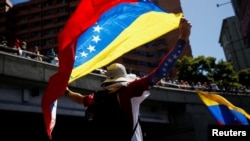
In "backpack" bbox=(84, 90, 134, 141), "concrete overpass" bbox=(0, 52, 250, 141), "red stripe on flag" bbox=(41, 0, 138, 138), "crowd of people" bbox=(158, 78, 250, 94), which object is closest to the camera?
"backpack" bbox=(84, 90, 134, 141)

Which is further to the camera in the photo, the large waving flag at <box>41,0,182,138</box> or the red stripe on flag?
the large waving flag at <box>41,0,182,138</box>

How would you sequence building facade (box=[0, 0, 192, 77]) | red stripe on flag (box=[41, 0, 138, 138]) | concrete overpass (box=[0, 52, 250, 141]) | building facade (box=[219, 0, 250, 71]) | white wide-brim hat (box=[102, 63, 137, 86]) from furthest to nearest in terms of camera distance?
building facade (box=[219, 0, 250, 71]), building facade (box=[0, 0, 192, 77]), concrete overpass (box=[0, 52, 250, 141]), red stripe on flag (box=[41, 0, 138, 138]), white wide-brim hat (box=[102, 63, 137, 86])

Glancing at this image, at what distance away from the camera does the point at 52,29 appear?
65.2 metres

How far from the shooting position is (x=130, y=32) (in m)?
4.73

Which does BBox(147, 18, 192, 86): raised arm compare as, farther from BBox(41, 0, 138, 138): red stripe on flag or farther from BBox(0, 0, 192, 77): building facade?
BBox(0, 0, 192, 77): building facade

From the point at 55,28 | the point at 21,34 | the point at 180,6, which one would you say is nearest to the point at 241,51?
the point at 180,6

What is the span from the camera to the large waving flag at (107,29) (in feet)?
13.5

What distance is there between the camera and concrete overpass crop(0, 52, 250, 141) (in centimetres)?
1215

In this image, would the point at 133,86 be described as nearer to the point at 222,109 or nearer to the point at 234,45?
the point at 222,109

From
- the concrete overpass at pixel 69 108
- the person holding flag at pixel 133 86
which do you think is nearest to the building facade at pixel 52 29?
the concrete overpass at pixel 69 108

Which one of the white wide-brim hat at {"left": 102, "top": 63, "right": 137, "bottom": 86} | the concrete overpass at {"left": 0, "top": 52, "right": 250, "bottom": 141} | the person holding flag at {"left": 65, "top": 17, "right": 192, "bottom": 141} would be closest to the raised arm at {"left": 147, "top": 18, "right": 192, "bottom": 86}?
the person holding flag at {"left": 65, "top": 17, "right": 192, "bottom": 141}

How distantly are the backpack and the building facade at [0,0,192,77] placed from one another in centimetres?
5636

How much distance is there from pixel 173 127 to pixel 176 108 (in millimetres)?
1241

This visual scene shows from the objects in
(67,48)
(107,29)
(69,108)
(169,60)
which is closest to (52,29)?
(69,108)
